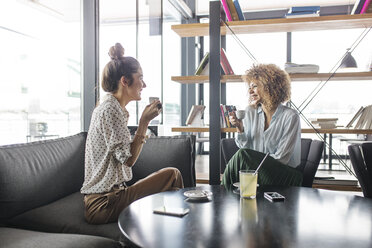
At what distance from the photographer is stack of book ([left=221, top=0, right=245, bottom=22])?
8.72 feet

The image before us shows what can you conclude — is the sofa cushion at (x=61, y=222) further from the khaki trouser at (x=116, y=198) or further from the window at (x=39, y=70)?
the window at (x=39, y=70)

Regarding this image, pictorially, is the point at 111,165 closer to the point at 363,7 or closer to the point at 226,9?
the point at 226,9

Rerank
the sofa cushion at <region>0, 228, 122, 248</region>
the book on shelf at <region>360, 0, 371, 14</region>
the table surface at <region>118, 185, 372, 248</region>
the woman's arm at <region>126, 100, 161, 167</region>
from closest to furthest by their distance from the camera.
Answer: the table surface at <region>118, 185, 372, 248</region>
the sofa cushion at <region>0, 228, 122, 248</region>
the woman's arm at <region>126, 100, 161, 167</region>
the book on shelf at <region>360, 0, 371, 14</region>

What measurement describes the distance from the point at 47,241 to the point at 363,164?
1587 mm

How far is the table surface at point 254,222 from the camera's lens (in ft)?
2.95

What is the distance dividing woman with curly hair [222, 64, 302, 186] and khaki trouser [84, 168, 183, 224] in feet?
1.83

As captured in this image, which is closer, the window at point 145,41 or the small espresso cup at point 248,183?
the small espresso cup at point 248,183

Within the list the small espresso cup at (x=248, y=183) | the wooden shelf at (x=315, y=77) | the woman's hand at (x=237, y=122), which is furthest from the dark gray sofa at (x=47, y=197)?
the wooden shelf at (x=315, y=77)

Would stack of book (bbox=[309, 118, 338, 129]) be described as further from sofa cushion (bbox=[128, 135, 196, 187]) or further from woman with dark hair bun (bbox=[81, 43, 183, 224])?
woman with dark hair bun (bbox=[81, 43, 183, 224])

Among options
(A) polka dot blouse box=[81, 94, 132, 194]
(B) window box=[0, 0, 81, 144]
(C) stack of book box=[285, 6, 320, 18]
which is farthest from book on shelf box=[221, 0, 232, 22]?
(A) polka dot blouse box=[81, 94, 132, 194]

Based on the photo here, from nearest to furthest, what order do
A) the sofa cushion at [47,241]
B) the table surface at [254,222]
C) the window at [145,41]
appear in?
the table surface at [254,222] < the sofa cushion at [47,241] < the window at [145,41]

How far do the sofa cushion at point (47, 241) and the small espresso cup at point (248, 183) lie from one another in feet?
2.00

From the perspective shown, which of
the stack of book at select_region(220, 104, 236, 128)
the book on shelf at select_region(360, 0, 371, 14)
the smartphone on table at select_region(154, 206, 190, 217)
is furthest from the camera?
the stack of book at select_region(220, 104, 236, 128)

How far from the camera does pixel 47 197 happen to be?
5.99 ft
